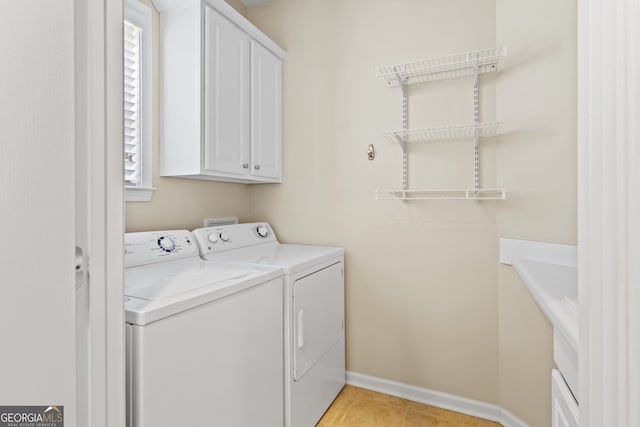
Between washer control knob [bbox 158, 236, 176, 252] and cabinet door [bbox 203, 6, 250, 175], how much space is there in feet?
1.41

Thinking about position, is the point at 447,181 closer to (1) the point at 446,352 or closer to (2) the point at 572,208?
(2) the point at 572,208

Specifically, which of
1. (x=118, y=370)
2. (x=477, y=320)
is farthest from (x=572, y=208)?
(x=118, y=370)

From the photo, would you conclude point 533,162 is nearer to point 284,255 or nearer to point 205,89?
point 284,255

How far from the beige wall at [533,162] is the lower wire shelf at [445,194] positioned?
0.28ft

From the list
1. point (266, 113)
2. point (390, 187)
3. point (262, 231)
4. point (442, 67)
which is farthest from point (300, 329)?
point (442, 67)

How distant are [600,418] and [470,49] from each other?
77.7 inches

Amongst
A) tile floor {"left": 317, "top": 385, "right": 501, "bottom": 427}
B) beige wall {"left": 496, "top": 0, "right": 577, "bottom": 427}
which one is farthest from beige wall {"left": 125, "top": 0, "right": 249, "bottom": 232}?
beige wall {"left": 496, "top": 0, "right": 577, "bottom": 427}

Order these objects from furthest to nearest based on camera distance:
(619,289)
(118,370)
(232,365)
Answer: (232,365) → (118,370) → (619,289)

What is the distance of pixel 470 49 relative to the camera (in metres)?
1.89

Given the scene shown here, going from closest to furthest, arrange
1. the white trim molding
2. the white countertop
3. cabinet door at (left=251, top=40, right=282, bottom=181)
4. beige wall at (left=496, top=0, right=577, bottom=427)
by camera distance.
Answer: the white trim molding, the white countertop, beige wall at (left=496, top=0, right=577, bottom=427), cabinet door at (left=251, top=40, right=282, bottom=181)

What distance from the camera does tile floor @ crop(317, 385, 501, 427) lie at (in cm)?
183

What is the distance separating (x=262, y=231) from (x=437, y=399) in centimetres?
157

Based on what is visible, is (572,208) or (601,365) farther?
(572,208)

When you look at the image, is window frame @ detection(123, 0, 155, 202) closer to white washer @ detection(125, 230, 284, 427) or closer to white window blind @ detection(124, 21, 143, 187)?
white window blind @ detection(124, 21, 143, 187)
